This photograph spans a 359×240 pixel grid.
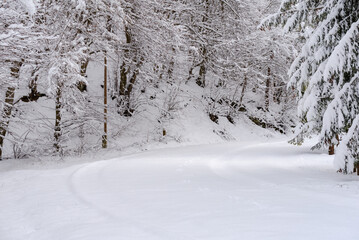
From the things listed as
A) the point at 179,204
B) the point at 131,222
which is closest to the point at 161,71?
the point at 179,204

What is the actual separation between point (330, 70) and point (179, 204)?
16.7 feet

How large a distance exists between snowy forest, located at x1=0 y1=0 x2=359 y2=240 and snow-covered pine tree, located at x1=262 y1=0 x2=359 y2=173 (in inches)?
1.3

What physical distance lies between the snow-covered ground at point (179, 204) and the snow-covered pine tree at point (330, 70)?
4.31ft

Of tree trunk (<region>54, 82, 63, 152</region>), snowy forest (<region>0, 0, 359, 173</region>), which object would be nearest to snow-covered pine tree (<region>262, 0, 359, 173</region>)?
snowy forest (<region>0, 0, 359, 173</region>)

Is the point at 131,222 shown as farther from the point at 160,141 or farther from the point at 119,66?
the point at 119,66

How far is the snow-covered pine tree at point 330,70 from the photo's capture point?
7832 mm

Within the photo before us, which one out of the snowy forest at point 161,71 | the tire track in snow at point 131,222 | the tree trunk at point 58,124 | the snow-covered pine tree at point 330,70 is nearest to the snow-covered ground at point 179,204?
the tire track in snow at point 131,222

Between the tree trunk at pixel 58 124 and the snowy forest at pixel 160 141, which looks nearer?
the snowy forest at pixel 160 141

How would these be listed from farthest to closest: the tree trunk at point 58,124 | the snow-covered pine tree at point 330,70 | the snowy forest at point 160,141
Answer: the tree trunk at point 58,124 → the snow-covered pine tree at point 330,70 → the snowy forest at point 160,141

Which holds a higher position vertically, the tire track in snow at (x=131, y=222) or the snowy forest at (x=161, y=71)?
the snowy forest at (x=161, y=71)

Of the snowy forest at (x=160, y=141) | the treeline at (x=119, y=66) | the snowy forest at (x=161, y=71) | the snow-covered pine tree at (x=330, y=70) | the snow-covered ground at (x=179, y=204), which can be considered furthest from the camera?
the treeline at (x=119, y=66)

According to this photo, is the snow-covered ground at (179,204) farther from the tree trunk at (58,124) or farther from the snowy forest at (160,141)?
the tree trunk at (58,124)

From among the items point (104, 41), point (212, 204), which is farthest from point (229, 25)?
point (212, 204)

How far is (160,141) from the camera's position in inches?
726
